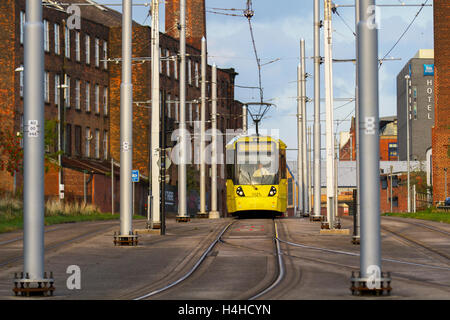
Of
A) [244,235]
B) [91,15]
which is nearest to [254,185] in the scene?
[244,235]

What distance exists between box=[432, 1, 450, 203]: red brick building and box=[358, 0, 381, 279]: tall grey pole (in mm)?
68414

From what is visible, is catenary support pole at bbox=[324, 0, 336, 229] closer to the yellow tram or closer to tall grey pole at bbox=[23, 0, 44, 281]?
the yellow tram

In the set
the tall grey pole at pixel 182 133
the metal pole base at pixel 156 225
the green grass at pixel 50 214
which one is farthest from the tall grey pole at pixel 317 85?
the green grass at pixel 50 214

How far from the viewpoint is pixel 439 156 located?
82.3m

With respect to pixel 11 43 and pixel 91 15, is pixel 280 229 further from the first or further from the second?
pixel 91 15

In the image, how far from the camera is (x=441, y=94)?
267ft

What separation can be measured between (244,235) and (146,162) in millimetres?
47229

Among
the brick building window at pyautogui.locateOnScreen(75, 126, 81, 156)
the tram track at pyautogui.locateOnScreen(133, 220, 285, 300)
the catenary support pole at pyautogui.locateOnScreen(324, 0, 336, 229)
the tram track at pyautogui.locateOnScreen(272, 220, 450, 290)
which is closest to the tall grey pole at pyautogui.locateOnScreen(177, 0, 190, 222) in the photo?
the catenary support pole at pyautogui.locateOnScreen(324, 0, 336, 229)

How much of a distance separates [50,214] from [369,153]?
115 ft

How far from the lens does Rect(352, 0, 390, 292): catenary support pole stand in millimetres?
12742

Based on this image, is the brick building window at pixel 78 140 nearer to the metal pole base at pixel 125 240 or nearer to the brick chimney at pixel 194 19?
the brick chimney at pixel 194 19

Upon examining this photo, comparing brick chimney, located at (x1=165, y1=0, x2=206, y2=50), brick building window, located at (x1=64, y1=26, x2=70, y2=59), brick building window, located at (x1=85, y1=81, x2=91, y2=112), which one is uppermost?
brick chimney, located at (x1=165, y1=0, x2=206, y2=50)

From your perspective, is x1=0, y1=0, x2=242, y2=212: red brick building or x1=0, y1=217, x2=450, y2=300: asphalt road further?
x1=0, y1=0, x2=242, y2=212: red brick building

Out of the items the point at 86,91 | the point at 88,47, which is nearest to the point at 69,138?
the point at 86,91
